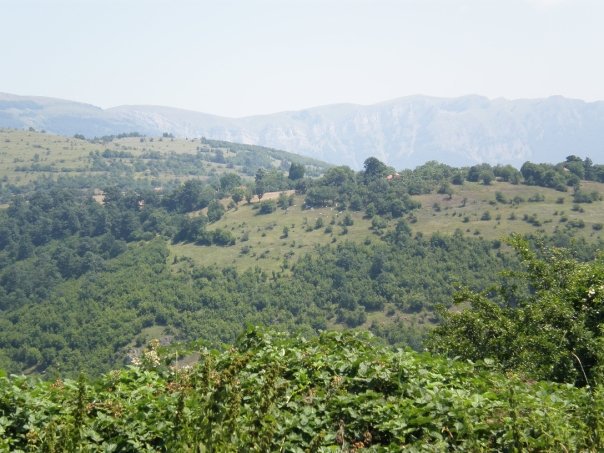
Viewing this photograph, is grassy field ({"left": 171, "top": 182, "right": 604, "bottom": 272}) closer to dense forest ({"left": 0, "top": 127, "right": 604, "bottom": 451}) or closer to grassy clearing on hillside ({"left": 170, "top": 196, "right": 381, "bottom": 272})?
grassy clearing on hillside ({"left": 170, "top": 196, "right": 381, "bottom": 272})

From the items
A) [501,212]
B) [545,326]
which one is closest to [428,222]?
[501,212]

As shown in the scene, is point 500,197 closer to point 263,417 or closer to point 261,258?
point 261,258

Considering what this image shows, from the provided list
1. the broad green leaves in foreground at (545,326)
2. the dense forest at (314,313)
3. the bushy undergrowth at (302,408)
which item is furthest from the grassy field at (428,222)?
→ the bushy undergrowth at (302,408)

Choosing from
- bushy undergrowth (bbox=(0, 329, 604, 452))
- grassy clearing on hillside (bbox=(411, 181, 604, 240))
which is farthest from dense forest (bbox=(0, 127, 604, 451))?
grassy clearing on hillside (bbox=(411, 181, 604, 240))

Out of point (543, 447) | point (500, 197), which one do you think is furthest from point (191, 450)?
point (500, 197)

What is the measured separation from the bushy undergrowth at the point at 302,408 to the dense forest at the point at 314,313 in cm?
3

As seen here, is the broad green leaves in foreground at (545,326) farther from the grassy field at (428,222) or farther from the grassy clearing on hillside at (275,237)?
the grassy clearing on hillside at (275,237)

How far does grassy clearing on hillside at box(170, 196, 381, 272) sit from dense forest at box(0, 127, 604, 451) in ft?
2.08

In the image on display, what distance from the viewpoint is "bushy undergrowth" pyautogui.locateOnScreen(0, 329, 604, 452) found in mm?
6371

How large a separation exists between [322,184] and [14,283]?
284ft

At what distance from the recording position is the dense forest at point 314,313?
7.65 meters

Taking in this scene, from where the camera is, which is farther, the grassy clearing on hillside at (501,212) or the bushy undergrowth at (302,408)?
the grassy clearing on hillside at (501,212)

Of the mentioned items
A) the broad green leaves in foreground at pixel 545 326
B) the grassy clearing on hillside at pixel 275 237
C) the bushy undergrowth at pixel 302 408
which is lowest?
the grassy clearing on hillside at pixel 275 237

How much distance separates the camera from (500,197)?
137125 millimetres
